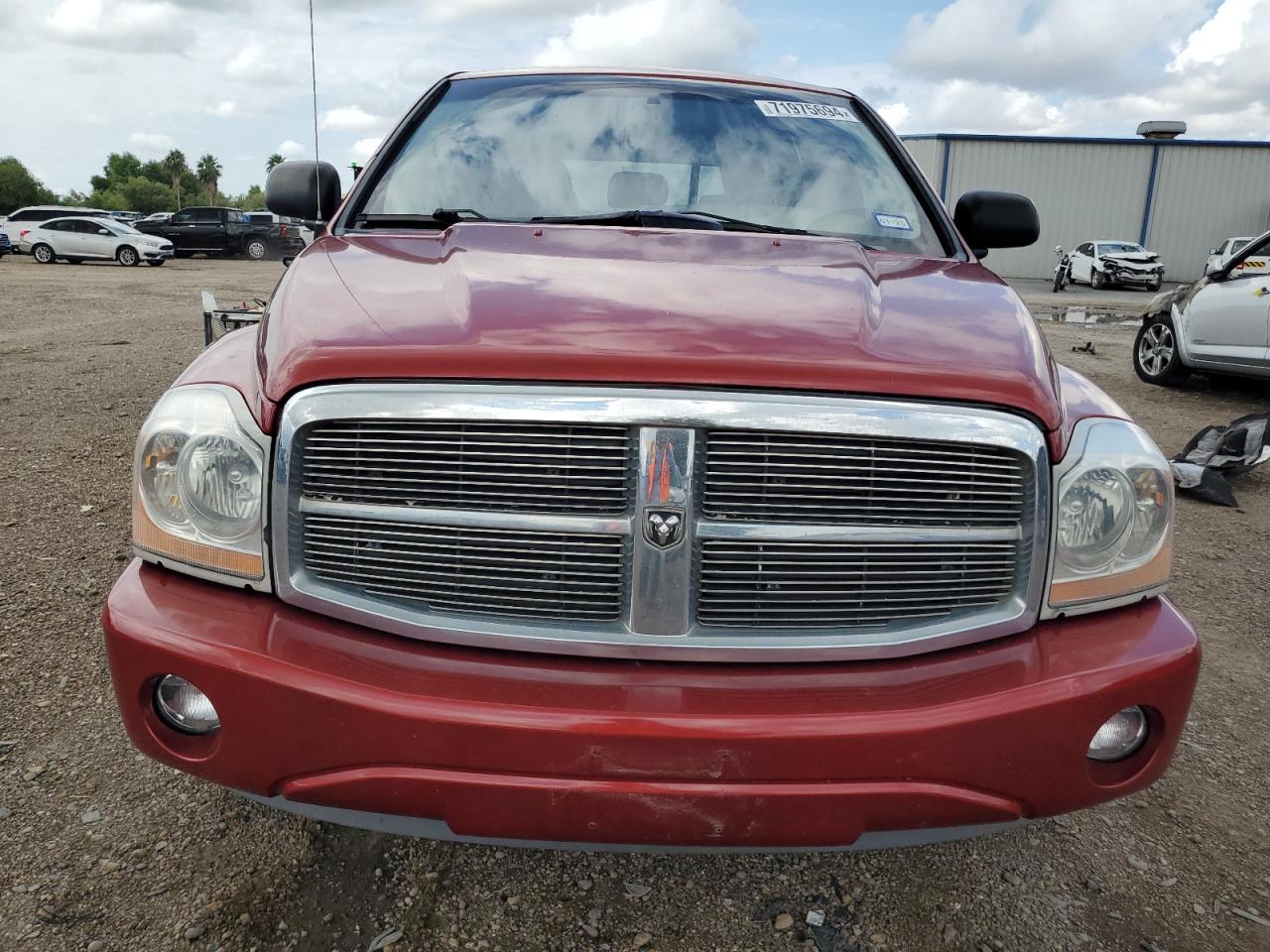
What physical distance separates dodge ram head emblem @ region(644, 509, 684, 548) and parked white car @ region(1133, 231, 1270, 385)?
25.8 ft

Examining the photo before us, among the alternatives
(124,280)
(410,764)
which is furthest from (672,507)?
(124,280)

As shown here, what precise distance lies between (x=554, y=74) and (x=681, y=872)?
8.04 feet

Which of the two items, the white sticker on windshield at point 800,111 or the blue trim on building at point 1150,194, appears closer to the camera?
the white sticker on windshield at point 800,111

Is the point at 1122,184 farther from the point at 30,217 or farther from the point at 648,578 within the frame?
the point at 648,578

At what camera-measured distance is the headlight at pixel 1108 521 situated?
5.67 feet

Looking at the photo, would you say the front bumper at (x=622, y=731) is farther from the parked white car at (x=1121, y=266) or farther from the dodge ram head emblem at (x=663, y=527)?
the parked white car at (x=1121, y=266)

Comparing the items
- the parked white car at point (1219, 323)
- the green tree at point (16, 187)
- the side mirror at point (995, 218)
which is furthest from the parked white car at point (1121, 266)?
the green tree at point (16, 187)

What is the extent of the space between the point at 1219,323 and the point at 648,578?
8.18 m

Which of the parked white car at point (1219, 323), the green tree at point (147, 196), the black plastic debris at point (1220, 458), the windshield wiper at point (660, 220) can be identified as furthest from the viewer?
the green tree at point (147, 196)

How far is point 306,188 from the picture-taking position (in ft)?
10.2

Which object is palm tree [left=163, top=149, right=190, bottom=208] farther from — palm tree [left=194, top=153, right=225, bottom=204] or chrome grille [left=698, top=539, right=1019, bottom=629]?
chrome grille [left=698, top=539, right=1019, bottom=629]

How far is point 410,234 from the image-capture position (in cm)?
248

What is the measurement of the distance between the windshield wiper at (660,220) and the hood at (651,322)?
322mm

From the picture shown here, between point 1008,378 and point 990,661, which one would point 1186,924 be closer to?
point 990,661
